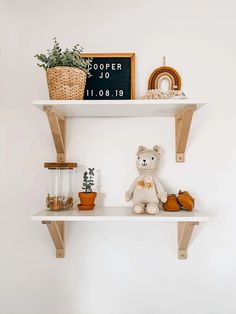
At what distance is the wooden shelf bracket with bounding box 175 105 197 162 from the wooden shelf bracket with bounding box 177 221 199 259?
0.27 meters

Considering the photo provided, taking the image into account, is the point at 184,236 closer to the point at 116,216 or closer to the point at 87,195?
the point at 116,216

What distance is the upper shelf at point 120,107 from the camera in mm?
1170

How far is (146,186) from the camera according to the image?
1.28m

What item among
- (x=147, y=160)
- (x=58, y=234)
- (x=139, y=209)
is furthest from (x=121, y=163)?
(x=58, y=234)

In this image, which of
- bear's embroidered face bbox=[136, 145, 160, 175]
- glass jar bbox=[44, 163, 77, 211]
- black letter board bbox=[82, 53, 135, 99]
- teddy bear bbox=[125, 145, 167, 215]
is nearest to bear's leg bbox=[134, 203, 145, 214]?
teddy bear bbox=[125, 145, 167, 215]

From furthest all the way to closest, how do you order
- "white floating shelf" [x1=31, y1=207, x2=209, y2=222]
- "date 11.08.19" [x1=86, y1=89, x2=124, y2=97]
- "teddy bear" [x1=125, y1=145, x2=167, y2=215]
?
"date 11.08.19" [x1=86, y1=89, x2=124, y2=97], "teddy bear" [x1=125, y1=145, x2=167, y2=215], "white floating shelf" [x1=31, y1=207, x2=209, y2=222]

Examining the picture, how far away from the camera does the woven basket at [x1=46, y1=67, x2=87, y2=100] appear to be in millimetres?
1179

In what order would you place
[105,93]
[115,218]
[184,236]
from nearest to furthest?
[115,218] → [184,236] → [105,93]

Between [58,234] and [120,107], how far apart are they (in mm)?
512

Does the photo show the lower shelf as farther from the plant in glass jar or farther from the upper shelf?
the upper shelf

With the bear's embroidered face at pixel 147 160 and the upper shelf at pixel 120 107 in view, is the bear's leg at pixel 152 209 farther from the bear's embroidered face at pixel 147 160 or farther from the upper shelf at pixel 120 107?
the upper shelf at pixel 120 107

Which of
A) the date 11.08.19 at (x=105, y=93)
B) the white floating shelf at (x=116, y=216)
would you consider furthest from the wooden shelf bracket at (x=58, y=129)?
the white floating shelf at (x=116, y=216)

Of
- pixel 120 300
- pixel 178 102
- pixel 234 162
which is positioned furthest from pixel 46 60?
pixel 120 300

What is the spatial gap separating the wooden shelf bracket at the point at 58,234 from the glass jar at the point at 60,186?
72 millimetres
